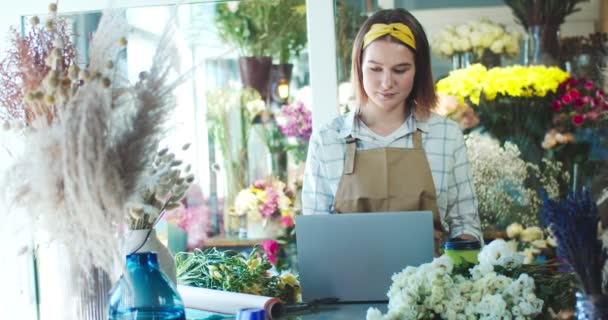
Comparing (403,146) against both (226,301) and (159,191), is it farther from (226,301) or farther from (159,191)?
(159,191)

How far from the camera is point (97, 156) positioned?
4.23 ft

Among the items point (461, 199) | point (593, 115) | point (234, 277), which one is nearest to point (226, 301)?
point (234, 277)

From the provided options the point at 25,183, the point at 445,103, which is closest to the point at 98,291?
the point at 25,183

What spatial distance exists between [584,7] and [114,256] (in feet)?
8.60

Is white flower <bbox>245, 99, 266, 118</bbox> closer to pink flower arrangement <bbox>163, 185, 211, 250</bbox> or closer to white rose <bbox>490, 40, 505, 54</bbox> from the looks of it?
pink flower arrangement <bbox>163, 185, 211, 250</bbox>

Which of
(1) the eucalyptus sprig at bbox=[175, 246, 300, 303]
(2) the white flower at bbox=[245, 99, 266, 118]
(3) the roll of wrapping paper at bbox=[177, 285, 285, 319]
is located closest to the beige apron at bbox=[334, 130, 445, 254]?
(1) the eucalyptus sprig at bbox=[175, 246, 300, 303]

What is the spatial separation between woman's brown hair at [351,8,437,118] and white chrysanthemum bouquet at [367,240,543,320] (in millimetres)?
1043

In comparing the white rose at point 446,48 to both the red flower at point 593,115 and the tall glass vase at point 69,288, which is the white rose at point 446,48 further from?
the tall glass vase at point 69,288

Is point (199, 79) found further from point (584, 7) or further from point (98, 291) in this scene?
point (98, 291)

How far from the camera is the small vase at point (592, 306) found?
1.24 metres

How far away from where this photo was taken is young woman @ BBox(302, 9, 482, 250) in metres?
2.55

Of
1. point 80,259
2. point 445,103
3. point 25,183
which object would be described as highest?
point 445,103

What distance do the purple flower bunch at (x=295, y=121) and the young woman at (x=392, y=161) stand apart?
3.03 feet

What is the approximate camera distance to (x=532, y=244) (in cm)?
336
